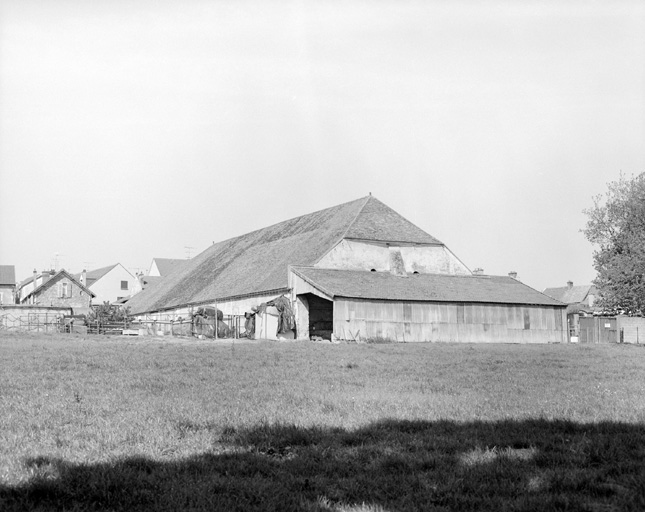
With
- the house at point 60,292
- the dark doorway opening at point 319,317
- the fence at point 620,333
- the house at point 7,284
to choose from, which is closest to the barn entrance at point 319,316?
the dark doorway opening at point 319,317

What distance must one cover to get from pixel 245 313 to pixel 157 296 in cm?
2088

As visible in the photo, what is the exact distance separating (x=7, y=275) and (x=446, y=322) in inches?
2771

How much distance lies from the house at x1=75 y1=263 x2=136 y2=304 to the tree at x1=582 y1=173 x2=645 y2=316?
224 ft

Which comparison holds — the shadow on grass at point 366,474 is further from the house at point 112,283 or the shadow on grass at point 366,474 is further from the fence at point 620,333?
the house at point 112,283

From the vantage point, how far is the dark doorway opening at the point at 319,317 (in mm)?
42031

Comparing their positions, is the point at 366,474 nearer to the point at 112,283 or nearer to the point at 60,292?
the point at 60,292

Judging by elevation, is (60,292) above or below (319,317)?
above

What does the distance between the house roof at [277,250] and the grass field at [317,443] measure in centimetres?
3026

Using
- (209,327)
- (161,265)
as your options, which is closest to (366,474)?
(209,327)

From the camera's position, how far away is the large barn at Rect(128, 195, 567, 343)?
127 ft

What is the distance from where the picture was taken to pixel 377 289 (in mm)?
39719

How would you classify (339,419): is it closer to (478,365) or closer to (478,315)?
(478,365)

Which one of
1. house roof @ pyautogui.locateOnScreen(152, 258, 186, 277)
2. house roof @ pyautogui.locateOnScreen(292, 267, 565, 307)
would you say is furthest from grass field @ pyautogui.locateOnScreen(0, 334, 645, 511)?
house roof @ pyautogui.locateOnScreen(152, 258, 186, 277)

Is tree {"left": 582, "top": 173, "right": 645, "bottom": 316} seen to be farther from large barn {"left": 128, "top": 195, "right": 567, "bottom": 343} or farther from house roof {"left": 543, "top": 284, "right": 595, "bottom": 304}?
house roof {"left": 543, "top": 284, "right": 595, "bottom": 304}
